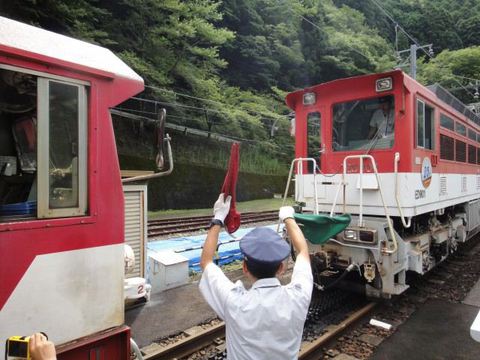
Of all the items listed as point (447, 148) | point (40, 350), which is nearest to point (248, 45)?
Result: point (447, 148)

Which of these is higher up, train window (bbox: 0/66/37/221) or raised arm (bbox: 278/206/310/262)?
train window (bbox: 0/66/37/221)

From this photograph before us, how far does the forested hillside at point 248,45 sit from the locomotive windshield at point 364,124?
1003 cm

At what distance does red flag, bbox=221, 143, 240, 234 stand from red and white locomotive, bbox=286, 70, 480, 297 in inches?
124

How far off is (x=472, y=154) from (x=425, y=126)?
4318 mm

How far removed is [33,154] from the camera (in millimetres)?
2277

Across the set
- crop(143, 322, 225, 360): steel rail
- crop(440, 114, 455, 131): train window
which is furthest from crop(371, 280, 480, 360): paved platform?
crop(440, 114, 455, 131): train window

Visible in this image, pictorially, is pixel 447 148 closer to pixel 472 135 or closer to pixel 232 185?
pixel 472 135

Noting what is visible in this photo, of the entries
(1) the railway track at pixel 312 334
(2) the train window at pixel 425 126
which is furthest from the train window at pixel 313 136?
(1) the railway track at pixel 312 334

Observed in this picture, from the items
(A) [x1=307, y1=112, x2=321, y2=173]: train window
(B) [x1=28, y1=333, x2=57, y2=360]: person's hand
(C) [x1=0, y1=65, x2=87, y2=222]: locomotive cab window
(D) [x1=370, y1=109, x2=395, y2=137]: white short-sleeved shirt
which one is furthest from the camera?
(A) [x1=307, y1=112, x2=321, y2=173]: train window

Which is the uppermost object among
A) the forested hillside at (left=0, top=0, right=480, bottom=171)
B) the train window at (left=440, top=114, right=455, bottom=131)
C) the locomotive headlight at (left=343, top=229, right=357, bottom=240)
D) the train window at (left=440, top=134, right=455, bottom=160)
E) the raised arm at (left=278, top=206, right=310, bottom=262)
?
the forested hillside at (left=0, top=0, right=480, bottom=171)

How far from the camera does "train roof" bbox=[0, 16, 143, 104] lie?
2.09 metres

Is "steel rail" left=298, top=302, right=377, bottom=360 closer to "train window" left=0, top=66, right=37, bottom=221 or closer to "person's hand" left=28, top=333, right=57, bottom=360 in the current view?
"person's hand" left=28, top=333, right=57, bottom=360

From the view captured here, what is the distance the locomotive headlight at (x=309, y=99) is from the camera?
654cm

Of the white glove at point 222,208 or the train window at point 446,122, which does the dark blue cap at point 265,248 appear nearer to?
the white glove at point 222,208
